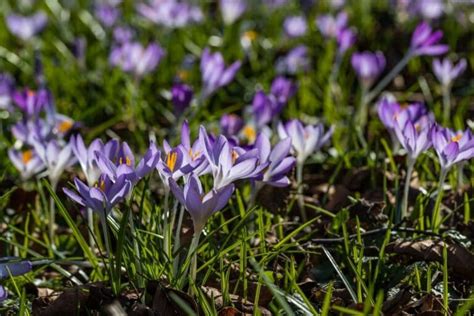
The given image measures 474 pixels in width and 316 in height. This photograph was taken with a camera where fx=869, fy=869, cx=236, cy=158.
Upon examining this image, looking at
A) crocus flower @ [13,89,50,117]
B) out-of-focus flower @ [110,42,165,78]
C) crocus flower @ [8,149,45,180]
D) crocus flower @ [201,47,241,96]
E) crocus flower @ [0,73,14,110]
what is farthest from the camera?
out-of-focus flower @ [110,42,165,78]

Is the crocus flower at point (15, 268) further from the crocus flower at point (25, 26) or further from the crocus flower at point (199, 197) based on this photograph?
the crocus flower at point (25, 26)

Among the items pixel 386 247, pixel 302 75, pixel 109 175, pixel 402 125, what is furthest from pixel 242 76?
pixel 109 175

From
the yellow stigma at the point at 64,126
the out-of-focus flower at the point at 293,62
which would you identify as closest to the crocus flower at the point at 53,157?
the yellow stigma at the point at 64,126

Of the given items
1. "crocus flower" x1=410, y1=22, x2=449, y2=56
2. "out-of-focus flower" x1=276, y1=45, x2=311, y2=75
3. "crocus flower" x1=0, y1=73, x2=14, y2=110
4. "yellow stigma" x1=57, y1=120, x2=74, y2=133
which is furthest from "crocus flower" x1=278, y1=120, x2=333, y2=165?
"out-of-focus flower" x1=276, y1=45, x2=311, y2=75

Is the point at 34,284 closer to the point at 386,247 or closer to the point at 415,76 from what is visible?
the point at 386,247

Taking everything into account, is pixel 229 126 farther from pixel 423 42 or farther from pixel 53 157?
pixel 423 42

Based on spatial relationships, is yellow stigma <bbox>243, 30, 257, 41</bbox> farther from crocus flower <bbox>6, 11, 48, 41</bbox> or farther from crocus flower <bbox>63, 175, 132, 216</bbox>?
crocus flower <bbox>63, 175, 132, 216</bbox>
